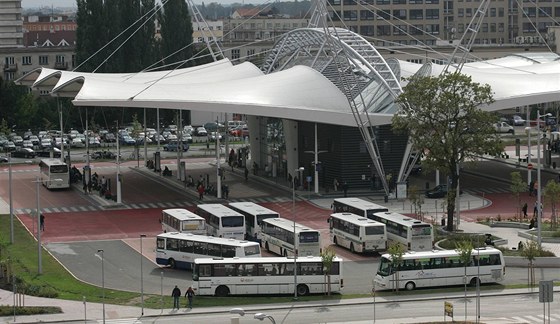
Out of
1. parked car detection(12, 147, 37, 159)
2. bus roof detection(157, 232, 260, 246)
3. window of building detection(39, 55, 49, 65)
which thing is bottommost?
parked car detection(12, 147, 37, 159)

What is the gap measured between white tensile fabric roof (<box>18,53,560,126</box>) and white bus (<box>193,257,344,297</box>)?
32.5m

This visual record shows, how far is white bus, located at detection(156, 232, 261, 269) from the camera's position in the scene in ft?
225

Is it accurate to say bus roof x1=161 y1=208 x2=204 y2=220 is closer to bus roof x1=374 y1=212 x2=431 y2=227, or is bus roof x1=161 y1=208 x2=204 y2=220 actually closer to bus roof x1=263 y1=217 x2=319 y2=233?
bus roof x1=263 y1=217 x2=319 y2=233

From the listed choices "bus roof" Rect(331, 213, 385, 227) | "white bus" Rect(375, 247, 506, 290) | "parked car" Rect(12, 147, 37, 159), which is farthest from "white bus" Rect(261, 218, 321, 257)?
"parked car" Rect(12, 147, 37, 159)

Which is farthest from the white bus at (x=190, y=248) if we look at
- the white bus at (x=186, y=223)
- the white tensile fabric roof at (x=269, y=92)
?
the white tensile fabric roof at (x=269, y=92)

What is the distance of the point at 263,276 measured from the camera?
6362 centimetres

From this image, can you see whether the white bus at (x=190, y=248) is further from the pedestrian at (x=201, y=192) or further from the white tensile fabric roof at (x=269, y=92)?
the white tensile fabric roof at (x=269, y=92)

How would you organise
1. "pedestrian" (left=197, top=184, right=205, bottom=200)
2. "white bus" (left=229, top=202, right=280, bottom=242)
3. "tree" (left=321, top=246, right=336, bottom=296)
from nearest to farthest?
"tree" (left=321, top=246, right=336, bottom=296)
"white bus" (left=229, top=202, right=280, bottom=242)
"pedestrian" (left=197, top=184, right=205, bottom=200)

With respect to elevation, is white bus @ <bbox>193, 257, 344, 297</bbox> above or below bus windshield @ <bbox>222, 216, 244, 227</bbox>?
below

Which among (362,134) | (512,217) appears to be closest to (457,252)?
(512,217)

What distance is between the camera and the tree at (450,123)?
7944 cm

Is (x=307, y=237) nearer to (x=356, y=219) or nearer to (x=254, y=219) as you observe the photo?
(x=356, y=219)

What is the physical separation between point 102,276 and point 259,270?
764cm

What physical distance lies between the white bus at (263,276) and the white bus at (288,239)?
15.9ft
